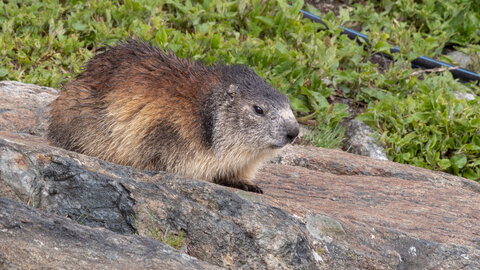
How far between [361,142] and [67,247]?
18.8ft

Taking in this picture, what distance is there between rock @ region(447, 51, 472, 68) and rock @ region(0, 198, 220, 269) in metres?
8.13

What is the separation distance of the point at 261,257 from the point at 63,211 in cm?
113

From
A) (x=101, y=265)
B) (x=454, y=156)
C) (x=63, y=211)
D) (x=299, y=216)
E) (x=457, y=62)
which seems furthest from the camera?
(x=457, y=62)

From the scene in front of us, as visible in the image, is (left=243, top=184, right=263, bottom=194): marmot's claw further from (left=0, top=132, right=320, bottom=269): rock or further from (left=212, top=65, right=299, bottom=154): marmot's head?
(left=0, top=132, right=320, bottom=269): rock

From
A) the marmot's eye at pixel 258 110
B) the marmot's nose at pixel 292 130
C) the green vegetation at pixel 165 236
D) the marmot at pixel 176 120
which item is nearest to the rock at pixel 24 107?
the marmot at pixel 176 120

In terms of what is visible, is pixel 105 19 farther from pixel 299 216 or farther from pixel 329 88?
pixel 299 216

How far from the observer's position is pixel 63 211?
368cm

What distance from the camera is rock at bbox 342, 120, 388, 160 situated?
8141mm

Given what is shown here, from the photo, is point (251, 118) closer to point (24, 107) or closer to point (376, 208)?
point (376, 208)

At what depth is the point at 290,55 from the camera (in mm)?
8688

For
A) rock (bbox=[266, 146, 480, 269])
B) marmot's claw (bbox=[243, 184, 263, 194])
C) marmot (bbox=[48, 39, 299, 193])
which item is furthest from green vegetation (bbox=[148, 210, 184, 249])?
marmot's claw (bbox=[243, 184, 263, 194])

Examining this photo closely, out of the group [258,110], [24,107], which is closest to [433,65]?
[258,110]

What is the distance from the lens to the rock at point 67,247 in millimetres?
2871

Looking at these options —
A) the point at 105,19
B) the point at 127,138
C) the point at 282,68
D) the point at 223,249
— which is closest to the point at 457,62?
the point at 282,68
